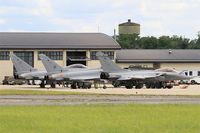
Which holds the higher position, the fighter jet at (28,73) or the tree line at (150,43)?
the tree line at (150,43)

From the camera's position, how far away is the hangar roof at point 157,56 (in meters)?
127

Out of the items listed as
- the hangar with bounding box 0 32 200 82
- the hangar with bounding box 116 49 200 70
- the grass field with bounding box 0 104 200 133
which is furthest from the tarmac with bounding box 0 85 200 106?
the hangar with bounding box 116 49 200 70

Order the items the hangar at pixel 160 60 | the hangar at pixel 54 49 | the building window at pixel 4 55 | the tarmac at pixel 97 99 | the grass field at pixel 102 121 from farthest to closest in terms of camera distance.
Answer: the hangar at pixel 160 60 < the building window at pixel 4 55 < the hangar at pixel 54 49 < the tarmac at pixel 97 99 < the grass field at pixel 102 121

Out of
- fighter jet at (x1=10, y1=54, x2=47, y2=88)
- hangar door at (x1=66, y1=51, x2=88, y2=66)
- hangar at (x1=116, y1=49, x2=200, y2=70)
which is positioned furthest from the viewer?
hangar at (x1=116, y1=49, x2=200, y2=70)

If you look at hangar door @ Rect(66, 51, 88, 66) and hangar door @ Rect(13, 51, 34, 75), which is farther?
hangar door @ Rect(66, 51, 88, 66)

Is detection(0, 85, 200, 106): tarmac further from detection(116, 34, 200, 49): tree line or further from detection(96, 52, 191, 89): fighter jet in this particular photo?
detection(116, 34, 200, 49): tree line

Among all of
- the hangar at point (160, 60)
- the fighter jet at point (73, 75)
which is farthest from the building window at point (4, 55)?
the fighter jet at point (73, 75)

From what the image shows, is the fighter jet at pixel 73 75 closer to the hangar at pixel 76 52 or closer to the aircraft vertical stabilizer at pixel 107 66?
the aircraft vertical stabilizer at pixel 107 66

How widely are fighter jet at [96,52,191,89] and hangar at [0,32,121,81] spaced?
32.8 m

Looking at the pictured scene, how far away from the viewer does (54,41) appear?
124 metres

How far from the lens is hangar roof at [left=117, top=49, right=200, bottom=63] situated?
12738 centimetres

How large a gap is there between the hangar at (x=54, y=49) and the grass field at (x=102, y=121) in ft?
294

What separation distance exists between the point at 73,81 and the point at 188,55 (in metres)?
51.5

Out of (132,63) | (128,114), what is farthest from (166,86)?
(128,114)
